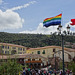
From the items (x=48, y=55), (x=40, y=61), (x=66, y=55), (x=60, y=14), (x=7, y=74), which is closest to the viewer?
(x=7, y=74)

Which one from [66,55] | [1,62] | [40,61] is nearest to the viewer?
[1,62]

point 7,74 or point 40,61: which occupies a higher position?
point 7,74

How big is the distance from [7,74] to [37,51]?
54017 mm

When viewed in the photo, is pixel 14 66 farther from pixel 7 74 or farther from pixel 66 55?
pixel 66 55

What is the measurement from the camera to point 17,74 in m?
10.7

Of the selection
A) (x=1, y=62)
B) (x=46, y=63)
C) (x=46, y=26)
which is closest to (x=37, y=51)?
Answer: (x=46, y=63)

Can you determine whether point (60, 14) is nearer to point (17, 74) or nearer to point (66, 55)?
point (17, 74)

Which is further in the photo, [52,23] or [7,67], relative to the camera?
[52,23]

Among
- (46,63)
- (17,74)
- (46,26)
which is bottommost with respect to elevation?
(46,63)

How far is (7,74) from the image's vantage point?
10.4 m

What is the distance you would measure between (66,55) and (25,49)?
73.5ft

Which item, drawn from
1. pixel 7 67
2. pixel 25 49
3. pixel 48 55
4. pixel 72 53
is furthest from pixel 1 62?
pixel 25 49

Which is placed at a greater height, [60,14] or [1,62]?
[60,14]

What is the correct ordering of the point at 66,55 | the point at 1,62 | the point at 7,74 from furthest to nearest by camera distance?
the point at 66,55 → the point at 1,62 → the point at 7,74
